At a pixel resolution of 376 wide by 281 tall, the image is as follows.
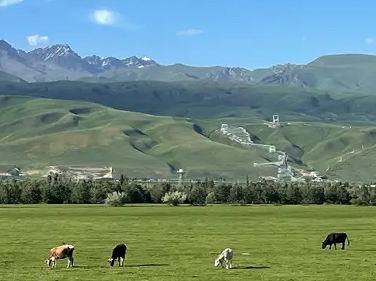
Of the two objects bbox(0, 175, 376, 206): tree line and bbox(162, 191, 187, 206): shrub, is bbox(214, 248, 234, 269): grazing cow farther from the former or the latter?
bbox(162, 191, 187, 206): shrub

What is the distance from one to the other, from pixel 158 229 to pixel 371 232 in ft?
65.8

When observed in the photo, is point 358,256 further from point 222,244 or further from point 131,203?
point 131,203

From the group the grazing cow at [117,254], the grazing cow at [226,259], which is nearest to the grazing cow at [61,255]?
the grazing cow at [117,254]

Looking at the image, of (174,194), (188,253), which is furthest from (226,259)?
(174,194)

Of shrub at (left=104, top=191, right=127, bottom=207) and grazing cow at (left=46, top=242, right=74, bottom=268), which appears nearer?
grazing cow at (left=46, top=242, right=74, bottom=268)

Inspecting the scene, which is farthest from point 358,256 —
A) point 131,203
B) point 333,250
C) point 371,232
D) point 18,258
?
point 131,203

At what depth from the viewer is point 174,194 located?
161 meters

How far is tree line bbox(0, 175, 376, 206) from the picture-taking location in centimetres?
16538

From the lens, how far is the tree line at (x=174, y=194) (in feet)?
543

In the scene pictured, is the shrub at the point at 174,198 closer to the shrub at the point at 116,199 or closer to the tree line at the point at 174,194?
the tree line at the point at 174,194

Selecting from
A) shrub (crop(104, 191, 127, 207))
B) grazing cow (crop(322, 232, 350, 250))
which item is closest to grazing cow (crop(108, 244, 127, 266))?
grazing cow (crop(322, 232, 350, 250))

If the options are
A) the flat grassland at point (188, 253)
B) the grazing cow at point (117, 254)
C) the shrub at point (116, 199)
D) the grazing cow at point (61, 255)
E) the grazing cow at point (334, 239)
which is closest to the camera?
the flat grassland at point (188, 253)

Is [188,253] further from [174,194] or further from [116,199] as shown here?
[174,194]

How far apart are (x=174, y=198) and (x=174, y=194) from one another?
1.24 metres
